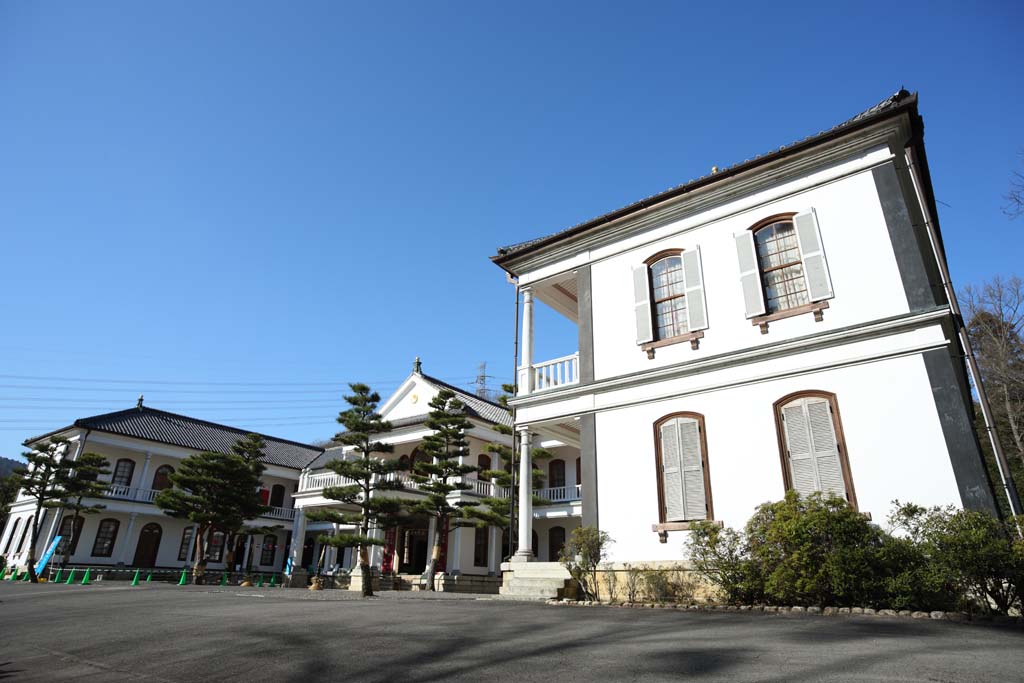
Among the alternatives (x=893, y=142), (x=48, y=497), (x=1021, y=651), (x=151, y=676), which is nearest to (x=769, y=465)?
(x=1021, y=651)

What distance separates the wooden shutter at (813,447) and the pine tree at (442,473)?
13.2 m

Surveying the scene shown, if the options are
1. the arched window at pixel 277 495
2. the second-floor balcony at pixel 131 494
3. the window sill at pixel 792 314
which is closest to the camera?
the window sill at pixel 792 314

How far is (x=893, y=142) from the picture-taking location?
1048 cm

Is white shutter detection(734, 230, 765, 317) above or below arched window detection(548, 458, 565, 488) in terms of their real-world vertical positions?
above

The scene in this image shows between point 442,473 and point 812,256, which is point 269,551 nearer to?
point 442,473

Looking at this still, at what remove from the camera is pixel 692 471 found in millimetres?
10828

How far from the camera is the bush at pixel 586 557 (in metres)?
10.8

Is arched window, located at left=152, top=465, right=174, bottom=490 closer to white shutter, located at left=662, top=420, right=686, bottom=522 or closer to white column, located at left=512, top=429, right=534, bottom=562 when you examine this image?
white column, located at left=512, top=429, right=534, bottom=562

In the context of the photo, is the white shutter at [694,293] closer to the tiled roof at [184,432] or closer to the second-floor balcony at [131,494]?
the tiled roof at [184,432]

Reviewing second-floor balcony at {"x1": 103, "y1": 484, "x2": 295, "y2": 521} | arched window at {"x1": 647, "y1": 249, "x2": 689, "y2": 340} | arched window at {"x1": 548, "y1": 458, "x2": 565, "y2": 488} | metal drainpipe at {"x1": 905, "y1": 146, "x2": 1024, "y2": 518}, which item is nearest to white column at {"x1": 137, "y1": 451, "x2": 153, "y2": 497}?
second-floor balcony at {"x1": 103, "y1": 484, "x2": 295, "y2": 521}

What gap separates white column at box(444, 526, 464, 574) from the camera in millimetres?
24219

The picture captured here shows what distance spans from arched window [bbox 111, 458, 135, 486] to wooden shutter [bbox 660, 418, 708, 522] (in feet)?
110

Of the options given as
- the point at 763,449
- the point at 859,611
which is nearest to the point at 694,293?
the point at 763,449

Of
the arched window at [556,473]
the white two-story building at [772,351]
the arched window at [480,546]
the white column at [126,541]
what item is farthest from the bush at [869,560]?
the white column at [126,541]
